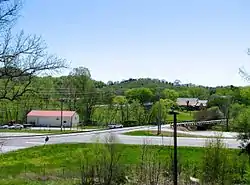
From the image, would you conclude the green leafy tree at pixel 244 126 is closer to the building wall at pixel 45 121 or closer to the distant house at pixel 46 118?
the distant house at pixel 46 118

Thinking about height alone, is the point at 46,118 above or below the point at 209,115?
below

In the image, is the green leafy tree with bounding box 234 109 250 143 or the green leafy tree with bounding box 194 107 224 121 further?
the green leafy tree with bounding box 194 107 224 121

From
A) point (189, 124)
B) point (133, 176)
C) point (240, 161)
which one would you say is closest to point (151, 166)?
point (133, 176)

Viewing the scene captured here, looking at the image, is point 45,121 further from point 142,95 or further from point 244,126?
point 244,126

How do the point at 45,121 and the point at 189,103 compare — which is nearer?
the point at 45,121

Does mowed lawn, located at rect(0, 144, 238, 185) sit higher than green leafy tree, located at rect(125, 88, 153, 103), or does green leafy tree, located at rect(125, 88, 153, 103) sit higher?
green leafy tree, located at rect(125, 88, 153, 103)

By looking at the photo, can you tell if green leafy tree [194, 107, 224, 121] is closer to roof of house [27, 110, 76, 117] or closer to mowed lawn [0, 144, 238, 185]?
roof of house [27, 110, 76, 117]

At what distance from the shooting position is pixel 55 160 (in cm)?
2750

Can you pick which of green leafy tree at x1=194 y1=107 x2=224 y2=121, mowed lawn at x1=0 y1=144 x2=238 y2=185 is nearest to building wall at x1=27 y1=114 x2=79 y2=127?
green leafy tree at x1=194 y1=107 x2=224 y2=121

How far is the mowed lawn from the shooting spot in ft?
64.3

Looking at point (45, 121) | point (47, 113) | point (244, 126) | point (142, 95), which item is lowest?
point (45, 121)

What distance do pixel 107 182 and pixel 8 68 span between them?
10.5m

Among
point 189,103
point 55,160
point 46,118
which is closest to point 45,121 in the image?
point 46,118

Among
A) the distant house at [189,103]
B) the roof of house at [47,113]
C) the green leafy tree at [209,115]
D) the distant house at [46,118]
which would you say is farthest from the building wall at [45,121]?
the distant house at [189,103]
